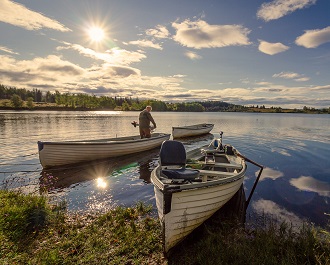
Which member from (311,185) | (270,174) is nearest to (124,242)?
(270,174)

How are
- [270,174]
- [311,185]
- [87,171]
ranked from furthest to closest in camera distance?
[270,174] → [87,171] → [311,185]

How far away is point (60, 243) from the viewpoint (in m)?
5.55

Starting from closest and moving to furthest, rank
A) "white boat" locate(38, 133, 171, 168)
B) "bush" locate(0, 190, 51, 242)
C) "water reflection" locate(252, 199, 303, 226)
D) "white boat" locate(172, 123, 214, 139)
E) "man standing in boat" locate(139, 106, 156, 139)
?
"bush" locate(0, 190, 51, 242) < "water reflection" locate(252, 199, 303, 226) < "white boat" locate(38, 133, 171, 168) < "man standing in boat" locate(139, 106, 156, 139) < "white boat" locate(172, 123, 214, 139)

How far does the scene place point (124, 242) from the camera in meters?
5.71

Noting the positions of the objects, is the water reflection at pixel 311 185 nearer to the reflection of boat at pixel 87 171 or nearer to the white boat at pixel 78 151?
the reflection of boat at pixel 87 171

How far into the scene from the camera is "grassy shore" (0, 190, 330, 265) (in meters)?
4.94

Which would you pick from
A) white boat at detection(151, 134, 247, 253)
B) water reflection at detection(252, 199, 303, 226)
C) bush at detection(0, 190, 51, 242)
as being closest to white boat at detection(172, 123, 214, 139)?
water reflection at detection(252, 199, 303, 226)

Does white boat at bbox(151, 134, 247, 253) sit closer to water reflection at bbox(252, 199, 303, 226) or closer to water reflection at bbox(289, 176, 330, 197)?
water reflection at bbox(252, 199, 303, 226)

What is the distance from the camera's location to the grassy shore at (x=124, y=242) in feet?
16.2

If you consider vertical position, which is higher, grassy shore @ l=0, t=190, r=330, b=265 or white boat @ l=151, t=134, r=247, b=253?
white boat @ l=151, t=134, r=247, b=253

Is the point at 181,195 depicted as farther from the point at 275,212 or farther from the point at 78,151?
the point at 78,151

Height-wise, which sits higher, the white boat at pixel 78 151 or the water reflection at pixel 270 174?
the white boat at pixel 78 151

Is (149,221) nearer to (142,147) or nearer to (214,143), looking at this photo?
(214,143)

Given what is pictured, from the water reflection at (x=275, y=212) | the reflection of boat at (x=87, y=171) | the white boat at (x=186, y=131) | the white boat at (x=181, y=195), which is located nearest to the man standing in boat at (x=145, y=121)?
the reflection of boat at (x=87, y=171)
